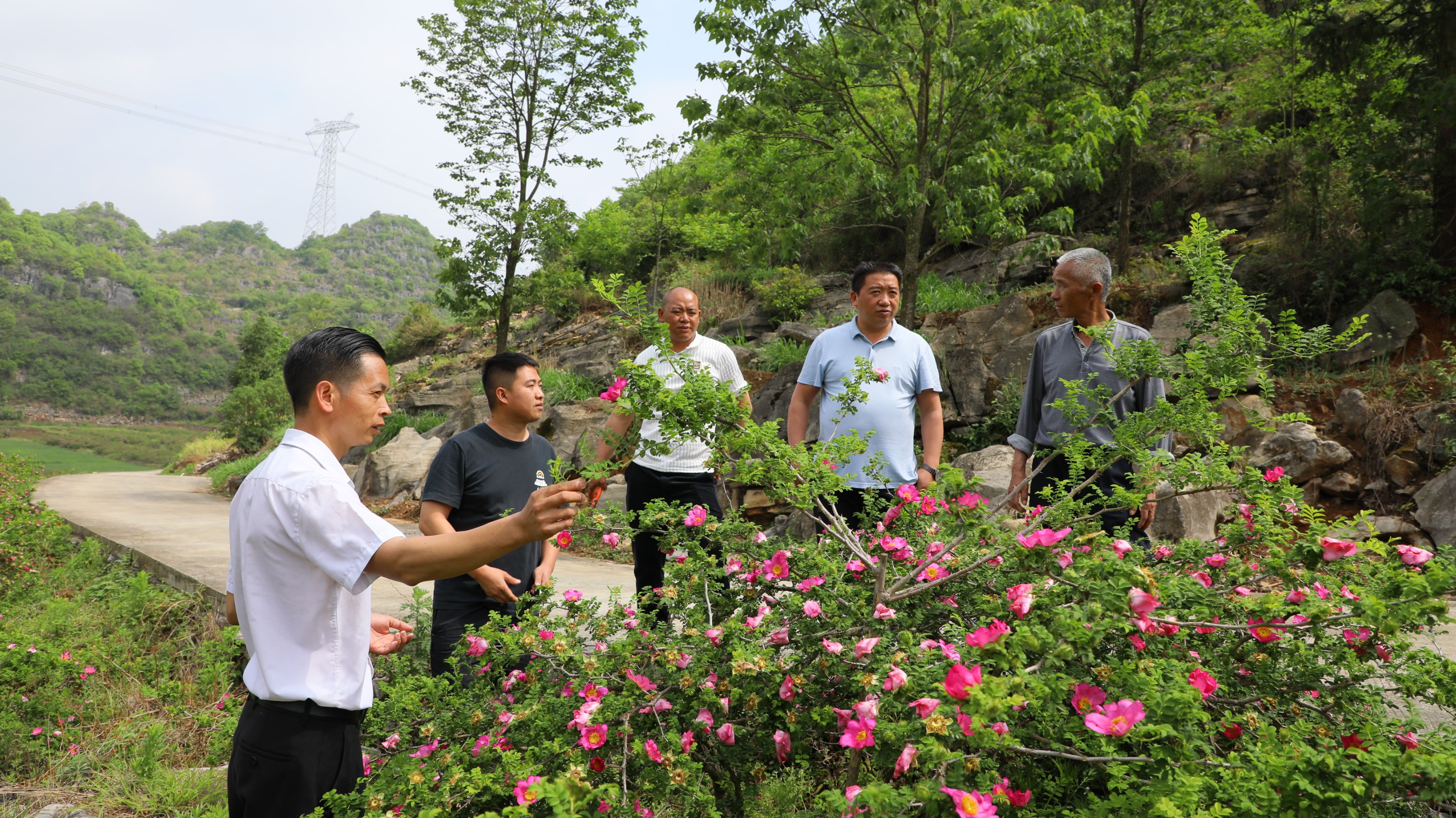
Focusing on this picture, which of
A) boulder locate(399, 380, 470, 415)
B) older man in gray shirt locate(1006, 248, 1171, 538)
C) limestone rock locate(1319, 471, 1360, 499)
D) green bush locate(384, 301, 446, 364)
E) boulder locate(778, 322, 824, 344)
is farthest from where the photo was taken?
green bush locate(384, 301, 446, 364)

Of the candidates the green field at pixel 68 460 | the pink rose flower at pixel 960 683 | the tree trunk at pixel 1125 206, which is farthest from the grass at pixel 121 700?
the green field at pixel 68 460

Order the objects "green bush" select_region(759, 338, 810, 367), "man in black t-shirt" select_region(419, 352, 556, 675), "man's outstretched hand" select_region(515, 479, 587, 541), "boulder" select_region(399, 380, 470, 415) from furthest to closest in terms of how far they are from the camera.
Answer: "boulder" select_region(399, 380, 470, 415) → "green bush" select_region(759, 338, 810, 367) → "man in black t-shirt" select_region(419, 352, 556, 675) → "man's outstretched hand" select_region(515, 479, 587, 541)

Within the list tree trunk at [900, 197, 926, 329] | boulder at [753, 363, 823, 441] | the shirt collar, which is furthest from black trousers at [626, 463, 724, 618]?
boulder at [753, 363, 823, 441]

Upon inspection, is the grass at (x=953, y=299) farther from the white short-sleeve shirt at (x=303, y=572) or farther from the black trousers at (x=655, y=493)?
the white short-sleeve shirt at (x=303, y=572)

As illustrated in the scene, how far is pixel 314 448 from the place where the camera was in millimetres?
1738

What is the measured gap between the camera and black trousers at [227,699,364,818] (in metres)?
1.73

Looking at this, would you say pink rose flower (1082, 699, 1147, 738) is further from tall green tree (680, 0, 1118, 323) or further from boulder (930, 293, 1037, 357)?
boulder (930, 293, 1037, 357)

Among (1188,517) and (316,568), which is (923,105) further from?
(316,568)

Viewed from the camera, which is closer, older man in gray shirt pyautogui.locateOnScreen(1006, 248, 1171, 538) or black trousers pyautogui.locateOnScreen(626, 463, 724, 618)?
older man in gray shirt pyautogui.locateOnScreen(1006, 248, 1171, 538)

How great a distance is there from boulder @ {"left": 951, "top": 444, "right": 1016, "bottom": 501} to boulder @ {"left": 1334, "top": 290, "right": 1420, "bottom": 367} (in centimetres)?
376

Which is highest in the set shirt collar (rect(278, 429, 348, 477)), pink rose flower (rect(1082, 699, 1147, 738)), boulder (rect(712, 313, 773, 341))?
boulder (rect(712, 313, 773, 341))

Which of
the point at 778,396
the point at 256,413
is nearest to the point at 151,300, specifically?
the point at 256,413

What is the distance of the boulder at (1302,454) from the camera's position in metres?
6.68

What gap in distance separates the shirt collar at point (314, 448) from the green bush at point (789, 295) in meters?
11.0
